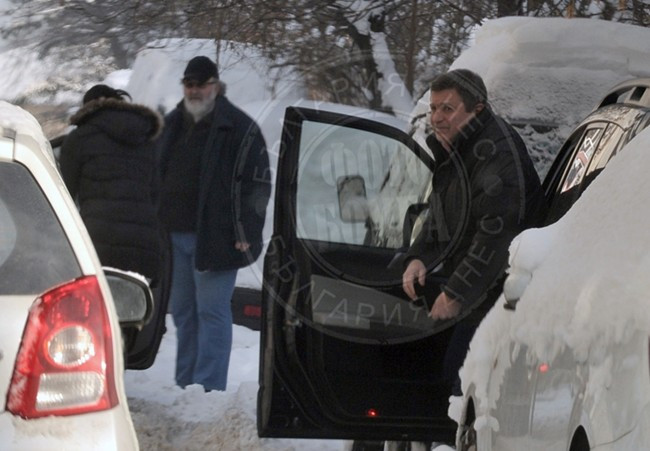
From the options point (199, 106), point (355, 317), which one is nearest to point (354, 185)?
point (355, 317)

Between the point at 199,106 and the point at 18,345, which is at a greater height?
the point at 18,345

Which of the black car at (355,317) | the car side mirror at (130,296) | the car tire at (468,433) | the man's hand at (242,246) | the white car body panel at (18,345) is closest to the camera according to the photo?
the white car body panel at (18,345)

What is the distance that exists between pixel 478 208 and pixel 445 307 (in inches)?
15.4

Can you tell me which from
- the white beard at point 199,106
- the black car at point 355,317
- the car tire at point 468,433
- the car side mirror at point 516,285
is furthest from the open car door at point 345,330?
the white beard at point 199,106

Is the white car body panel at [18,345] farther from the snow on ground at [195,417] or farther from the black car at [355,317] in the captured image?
the snow on ground at [195,417]

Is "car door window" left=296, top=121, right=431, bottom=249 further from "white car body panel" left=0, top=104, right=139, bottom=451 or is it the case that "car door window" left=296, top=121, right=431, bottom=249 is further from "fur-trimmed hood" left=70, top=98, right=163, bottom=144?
"white car body panel" left=0, top=104, right=139, bottom=451

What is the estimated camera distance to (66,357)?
3.09m

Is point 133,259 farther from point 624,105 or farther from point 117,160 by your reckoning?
point 624,105

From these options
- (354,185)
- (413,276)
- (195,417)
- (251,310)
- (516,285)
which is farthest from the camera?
(251,310)

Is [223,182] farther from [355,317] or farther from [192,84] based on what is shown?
Result: [355,317]

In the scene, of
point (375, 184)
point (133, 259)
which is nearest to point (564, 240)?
point (375, 184)

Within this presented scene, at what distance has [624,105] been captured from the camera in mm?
4824

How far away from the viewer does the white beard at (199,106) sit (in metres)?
7.54

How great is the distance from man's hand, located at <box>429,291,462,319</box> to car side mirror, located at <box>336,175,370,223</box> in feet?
2.45
